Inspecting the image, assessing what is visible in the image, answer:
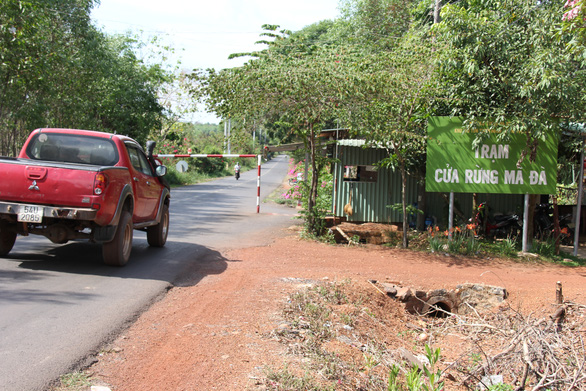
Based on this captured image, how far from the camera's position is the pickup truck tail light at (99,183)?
728cm

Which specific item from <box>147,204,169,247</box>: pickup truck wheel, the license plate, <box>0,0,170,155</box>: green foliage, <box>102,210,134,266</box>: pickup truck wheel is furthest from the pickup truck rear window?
<box>0,0,170,155</box>: green foliage

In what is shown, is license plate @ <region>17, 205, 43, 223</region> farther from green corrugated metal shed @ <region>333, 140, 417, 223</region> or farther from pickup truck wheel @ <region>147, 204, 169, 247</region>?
green corrugated metal shed @ <region>333, 140, 417, 223</region>

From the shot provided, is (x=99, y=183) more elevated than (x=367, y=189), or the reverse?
(x=99, y=183)

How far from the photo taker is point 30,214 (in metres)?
7.25

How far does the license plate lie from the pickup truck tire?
1.05 metres

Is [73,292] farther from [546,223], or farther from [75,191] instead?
[546,223]

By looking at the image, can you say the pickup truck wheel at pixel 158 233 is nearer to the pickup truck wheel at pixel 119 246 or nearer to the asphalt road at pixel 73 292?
the asphalt road at pixel 73 292

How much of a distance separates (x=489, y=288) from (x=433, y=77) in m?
5.04

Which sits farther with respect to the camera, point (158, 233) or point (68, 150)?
point (158, 233)

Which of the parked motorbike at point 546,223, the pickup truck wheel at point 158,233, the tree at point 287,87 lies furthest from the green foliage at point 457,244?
the pickup truck wheel at point 158,233

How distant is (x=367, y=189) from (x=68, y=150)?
889cm

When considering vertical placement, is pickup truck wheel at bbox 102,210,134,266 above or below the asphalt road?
above

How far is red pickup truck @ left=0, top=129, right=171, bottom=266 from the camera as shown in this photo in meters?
7.25

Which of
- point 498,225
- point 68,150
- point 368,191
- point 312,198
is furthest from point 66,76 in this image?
point 498,225
